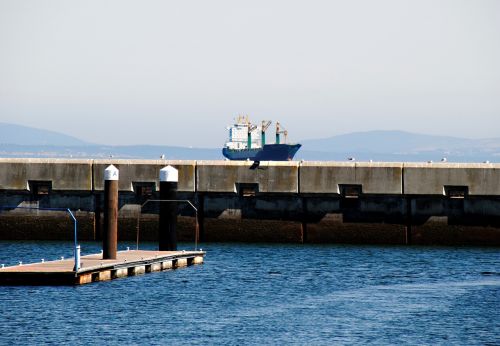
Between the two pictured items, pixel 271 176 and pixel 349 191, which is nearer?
pixel 349 191

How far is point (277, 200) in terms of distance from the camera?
55.9 metres

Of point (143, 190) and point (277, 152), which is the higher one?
point (277, 152)

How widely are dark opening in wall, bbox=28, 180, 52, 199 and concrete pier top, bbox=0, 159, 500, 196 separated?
0.04 m

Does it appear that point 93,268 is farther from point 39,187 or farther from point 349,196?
point 349,196

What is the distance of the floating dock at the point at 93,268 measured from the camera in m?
40.4

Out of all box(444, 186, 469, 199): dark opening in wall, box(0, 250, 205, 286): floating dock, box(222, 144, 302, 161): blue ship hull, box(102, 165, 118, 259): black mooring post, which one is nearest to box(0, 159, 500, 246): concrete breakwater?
box(444, 186, 469, 199): dark opening in wall

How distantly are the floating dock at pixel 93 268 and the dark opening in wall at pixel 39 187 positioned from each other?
33.3 ft

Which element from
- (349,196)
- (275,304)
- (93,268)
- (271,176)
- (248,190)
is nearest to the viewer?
(275,304)

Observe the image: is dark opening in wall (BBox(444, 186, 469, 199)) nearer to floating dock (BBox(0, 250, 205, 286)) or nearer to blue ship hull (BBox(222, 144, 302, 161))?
floating dock (BBox(0, 250, 205, 286))

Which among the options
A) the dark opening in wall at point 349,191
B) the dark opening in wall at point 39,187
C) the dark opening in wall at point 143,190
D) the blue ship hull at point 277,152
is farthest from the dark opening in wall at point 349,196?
the blue ship hull at point 277,152

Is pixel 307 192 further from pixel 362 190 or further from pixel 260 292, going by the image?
pixel 260 292

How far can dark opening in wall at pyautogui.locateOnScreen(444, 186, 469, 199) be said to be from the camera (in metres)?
54.7

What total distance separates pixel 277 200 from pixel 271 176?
1057mm

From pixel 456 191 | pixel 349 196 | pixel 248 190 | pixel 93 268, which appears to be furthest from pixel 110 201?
pixel 456 191
